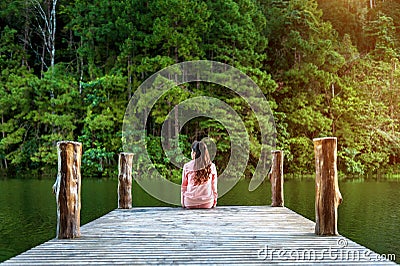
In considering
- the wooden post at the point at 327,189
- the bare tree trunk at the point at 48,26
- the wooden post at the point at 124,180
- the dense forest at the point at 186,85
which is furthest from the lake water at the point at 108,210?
the bare tree trunk at the point at 48,26

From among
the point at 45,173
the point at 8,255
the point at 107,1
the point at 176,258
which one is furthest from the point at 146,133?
the point at 176,258

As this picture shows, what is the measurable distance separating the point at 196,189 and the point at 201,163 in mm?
433

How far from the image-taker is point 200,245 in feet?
12.1

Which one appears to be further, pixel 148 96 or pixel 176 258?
pixel 148 96

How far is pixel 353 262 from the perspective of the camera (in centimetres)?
311

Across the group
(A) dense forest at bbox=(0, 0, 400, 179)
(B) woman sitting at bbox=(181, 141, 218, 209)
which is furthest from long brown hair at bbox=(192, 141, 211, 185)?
(A) dense forest at bbox=(0, 0, 400, 179)

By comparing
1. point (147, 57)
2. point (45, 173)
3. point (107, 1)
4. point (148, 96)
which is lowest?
point (45, 173)

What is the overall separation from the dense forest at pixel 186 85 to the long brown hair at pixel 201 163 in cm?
1123

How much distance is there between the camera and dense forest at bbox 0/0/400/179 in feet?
59.3

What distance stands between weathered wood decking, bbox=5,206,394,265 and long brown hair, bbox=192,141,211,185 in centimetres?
93

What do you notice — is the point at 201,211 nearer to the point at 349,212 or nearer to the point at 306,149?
the point at 349,212

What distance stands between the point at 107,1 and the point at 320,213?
16770 millimetres

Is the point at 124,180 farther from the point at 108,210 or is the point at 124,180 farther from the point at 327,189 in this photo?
the point at 327,189

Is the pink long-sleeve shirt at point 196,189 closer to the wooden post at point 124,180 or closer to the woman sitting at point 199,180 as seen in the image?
the woman sitting at point 199,180
